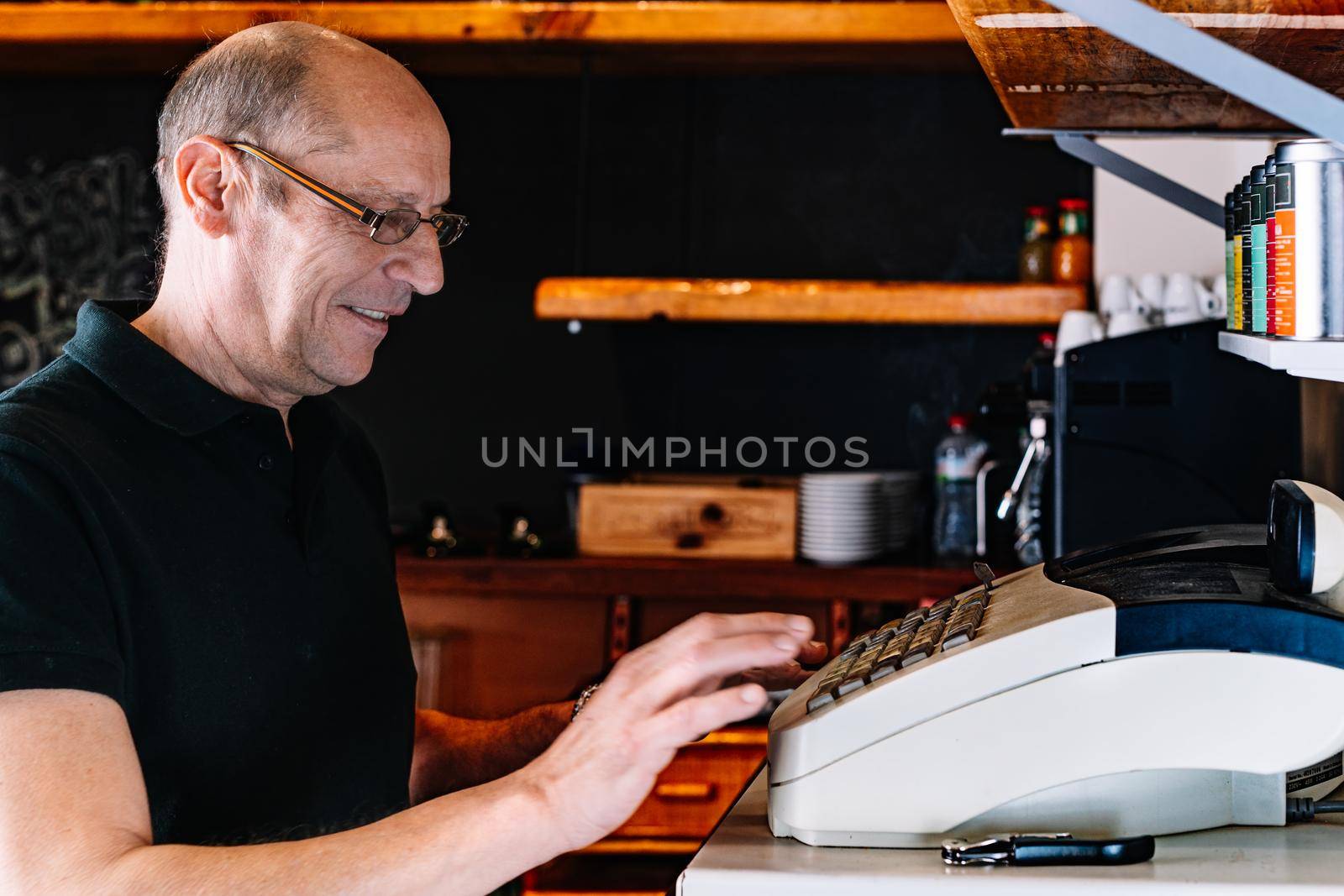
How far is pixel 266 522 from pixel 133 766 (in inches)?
13.3

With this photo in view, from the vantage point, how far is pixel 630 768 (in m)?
0.80

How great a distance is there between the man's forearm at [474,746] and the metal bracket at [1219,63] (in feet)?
2.45

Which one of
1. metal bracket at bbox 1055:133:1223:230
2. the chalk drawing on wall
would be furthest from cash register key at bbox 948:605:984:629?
the chalk drawing on wall

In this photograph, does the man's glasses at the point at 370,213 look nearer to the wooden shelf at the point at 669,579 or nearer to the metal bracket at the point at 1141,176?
the metal bracket at the point at 1141,176

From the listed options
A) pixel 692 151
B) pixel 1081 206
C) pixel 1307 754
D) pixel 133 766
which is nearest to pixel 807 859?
pixel 1307 754

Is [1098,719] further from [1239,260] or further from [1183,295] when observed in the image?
[1183,295]

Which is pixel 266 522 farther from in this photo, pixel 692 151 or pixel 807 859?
pixel 692 151

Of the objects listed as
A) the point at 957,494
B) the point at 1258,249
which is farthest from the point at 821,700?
the point at 957,494

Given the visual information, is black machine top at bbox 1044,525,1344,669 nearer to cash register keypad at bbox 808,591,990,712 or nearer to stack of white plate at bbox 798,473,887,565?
cash register keypad at bbox 808,591,990,712

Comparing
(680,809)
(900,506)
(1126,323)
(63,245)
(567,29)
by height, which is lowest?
(680,809)

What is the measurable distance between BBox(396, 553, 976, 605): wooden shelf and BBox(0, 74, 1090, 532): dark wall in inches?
23.9

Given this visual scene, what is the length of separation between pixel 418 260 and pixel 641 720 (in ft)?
1.91

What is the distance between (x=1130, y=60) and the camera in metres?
1.03

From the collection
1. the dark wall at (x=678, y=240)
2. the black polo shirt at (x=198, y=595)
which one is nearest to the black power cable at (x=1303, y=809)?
the black polo shirt at (x=198, y=595)
